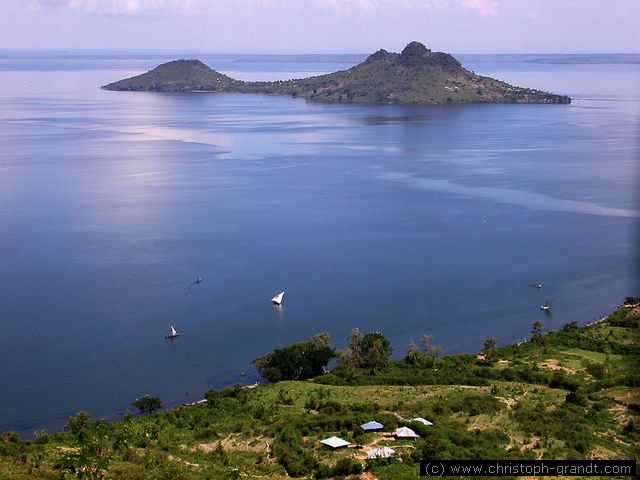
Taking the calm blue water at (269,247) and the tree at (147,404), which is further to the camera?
the calm blue water at (269,247)

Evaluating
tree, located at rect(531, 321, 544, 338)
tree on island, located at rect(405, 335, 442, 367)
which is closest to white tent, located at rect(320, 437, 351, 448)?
tree on island, located at rect(405, 335, 442, 367)

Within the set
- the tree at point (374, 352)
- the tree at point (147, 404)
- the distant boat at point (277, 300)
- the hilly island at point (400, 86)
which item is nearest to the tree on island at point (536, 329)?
the tree at point (374, 352)

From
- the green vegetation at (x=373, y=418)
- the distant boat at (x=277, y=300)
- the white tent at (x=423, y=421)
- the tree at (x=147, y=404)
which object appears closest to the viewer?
the green vegetation at (x=373, y=418)

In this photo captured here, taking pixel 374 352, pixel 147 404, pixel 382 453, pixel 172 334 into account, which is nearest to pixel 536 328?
pixel 374 352

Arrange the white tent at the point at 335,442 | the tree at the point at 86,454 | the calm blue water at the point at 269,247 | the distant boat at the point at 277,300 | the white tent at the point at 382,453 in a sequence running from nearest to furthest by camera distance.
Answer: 1. the tree at the point at 86,454
2. the white tent at the point at 382,453
3. the white tent at the point at 335,442
4. the calm blue water at the point at 269,247
5. the distant boat at the point at 277,300

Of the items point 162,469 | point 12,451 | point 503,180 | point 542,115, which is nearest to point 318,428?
point 162,469

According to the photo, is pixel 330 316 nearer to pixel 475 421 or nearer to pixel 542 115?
pixel 475 421

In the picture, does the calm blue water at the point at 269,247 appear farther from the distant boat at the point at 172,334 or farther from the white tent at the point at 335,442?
the white tent at the point at 335,442
